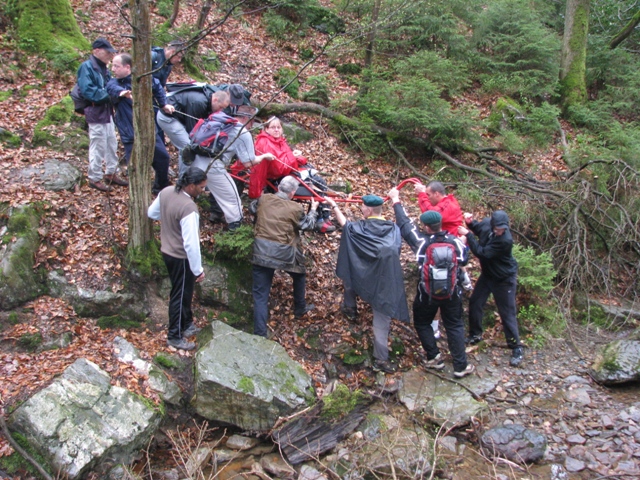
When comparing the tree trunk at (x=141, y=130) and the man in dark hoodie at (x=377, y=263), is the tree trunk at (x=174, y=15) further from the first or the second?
the man in dark hoodie at (x=377, y=263)

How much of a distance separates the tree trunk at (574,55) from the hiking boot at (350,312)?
9915 mm

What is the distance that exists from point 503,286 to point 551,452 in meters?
2.13

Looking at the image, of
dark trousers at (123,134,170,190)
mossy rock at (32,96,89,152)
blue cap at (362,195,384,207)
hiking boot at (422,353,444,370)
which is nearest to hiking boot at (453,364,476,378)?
hiking boot at (422,353,444,370)

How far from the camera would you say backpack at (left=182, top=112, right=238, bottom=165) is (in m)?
6.02

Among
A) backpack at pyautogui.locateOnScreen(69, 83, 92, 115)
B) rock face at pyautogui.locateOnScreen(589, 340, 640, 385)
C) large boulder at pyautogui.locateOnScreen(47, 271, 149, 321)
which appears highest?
backpack at pyautogui.locateOnScreen(69, 83, 92, 115)

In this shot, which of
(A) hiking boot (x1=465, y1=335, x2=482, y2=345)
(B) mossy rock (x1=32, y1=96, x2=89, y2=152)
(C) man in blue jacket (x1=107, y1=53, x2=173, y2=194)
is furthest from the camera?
(B) mossy rock (x1=32, y1=96, x2=89, y2=152)

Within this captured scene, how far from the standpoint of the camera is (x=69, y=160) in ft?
23.2

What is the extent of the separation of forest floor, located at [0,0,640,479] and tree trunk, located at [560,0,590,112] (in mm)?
6964

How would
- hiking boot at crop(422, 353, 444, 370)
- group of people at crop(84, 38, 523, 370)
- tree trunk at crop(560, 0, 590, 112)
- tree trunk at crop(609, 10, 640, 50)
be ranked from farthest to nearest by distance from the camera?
tree trunk at crop(609, 10, 640, 50) < tree trunk at crop(560, 0, 590, 112) < hiking boot at crop(422, 353, 444, 370) < group of people at crop(84, 38, 523, 370)

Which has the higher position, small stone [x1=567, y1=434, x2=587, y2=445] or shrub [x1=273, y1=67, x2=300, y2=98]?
shrub [x1=273, y1=67, x2=300, y2=98]

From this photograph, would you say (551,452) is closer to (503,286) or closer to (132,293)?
(503,286)

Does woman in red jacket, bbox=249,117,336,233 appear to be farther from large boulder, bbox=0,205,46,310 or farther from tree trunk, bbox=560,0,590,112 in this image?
tree trunk, bbox=560,0,590,112

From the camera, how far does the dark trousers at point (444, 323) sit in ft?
19.7

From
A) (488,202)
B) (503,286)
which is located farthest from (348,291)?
(488,202)
